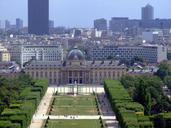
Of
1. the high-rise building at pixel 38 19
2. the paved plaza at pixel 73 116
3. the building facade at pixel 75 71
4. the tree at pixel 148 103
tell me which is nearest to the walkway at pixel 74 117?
the paved plaza at pixel 73 116

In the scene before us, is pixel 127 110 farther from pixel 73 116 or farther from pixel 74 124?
pixel 73 116

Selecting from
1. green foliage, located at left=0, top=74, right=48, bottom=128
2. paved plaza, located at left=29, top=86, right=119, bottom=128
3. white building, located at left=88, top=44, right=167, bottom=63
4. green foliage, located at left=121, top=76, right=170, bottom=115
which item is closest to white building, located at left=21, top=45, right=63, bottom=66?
white building, located at left=88, top=44, right=167, bottom=63

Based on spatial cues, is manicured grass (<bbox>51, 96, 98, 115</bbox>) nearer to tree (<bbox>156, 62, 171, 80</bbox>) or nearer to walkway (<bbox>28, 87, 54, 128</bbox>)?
walkway (<bbox>28, 87, 54, 128</bbox>)

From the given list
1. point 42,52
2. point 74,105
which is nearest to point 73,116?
point 74,105

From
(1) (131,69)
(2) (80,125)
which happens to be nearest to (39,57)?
(1) (131,69)

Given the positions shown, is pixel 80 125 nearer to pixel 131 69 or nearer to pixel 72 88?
pixel 72 88

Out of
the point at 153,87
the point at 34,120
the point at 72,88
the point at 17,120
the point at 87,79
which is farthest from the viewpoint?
the point at 87,79

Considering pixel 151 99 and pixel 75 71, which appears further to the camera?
pixel 75 71

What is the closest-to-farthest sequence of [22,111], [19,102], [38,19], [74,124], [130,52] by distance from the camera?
[74,124] → [22,111] → [19,102] → [130,52] → [38,19]
